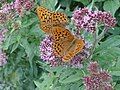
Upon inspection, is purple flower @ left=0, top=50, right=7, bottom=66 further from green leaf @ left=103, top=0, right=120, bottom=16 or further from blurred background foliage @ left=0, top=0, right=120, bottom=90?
green leaf @ left=103, top=0, right=120, bottom=16

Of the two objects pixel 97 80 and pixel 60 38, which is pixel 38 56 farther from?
pixel 97 80

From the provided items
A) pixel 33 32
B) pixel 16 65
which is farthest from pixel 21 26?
pixel 16 65

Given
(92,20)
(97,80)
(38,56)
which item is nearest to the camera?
(97,80)

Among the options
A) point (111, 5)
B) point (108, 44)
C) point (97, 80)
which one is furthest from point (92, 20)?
point (111, 5)

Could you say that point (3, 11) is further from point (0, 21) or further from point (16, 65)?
point (16, 65)

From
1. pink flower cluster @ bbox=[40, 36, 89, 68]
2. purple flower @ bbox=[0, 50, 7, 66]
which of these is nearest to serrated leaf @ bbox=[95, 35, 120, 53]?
pink flower cluster @ bbox=[40, 36, 89, 68]

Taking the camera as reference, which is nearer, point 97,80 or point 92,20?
point 97,80

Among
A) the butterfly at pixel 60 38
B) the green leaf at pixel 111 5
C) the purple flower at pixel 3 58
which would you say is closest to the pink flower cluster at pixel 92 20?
the butterfly at pixel 60 38
